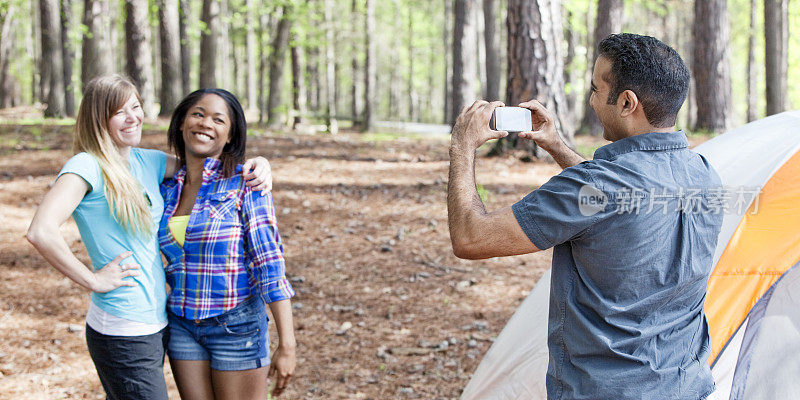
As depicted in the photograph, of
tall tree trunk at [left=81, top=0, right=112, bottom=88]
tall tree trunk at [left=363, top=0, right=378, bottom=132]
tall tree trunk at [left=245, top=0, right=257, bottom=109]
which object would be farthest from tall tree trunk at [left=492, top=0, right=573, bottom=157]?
tall tree trunk at [left=245, top=0, right=257, bottom=109]

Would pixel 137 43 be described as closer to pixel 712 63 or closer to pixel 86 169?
pixel 712 63

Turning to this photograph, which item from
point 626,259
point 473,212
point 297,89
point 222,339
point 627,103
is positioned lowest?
point 222,339

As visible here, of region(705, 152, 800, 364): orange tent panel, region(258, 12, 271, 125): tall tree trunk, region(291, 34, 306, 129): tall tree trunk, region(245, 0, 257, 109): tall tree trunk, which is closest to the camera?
region(705, 152, 800, 364): orange tent panel

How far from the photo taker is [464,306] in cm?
532

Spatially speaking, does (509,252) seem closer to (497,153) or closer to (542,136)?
(542,136)

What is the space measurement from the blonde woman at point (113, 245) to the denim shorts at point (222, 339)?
67mm

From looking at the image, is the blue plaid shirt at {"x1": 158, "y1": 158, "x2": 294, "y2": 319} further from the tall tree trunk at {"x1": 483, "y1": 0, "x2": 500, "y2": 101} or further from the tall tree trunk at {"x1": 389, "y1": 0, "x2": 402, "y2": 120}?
the tall tree trunk at {"x1": 389, "y1": 0, "x2": 402, "y2": 120}

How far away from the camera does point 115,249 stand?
2.57 metres

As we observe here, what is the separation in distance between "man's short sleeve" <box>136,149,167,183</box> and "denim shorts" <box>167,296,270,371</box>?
0.61m

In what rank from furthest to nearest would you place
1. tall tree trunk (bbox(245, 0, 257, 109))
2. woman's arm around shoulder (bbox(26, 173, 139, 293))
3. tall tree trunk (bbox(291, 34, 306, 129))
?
tall tree trunk (bbox(245, 0, 257, 109)) → tall tree trunk (bbox(291, 34, 306, 129)) → woman's arm around shoulder (bbox(26, 173, 139, 293))

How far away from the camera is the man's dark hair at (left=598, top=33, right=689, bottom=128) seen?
1.77 metres

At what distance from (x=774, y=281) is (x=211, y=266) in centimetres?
231

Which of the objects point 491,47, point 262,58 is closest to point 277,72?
point 491,47

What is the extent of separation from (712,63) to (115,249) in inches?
466
